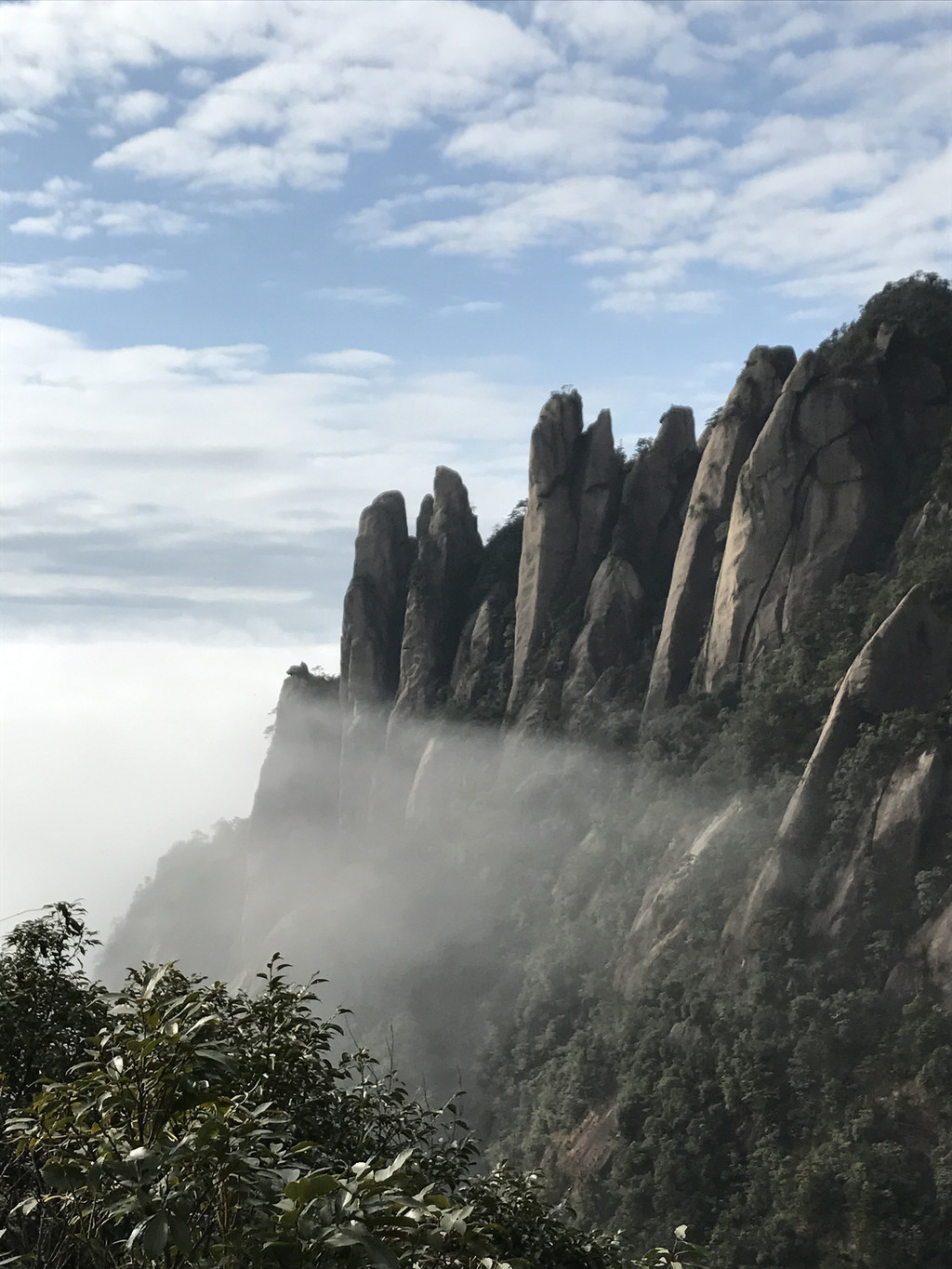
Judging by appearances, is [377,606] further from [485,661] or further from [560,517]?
[560,517]

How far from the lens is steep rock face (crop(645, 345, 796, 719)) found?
52406 mm

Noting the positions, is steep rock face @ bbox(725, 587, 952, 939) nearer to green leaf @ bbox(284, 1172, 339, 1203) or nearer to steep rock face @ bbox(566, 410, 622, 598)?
steep rock face @ bbox(566, 410, 622, 598)

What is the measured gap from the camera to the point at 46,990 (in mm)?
13016

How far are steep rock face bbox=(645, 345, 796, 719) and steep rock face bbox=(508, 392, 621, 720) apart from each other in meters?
9.47

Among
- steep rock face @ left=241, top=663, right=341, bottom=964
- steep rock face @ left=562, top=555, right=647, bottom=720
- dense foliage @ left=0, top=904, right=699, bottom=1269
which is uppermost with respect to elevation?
steep rock face @ left=562, top=555, right=647, bottom=720

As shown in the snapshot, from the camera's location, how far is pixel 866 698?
39281 mm

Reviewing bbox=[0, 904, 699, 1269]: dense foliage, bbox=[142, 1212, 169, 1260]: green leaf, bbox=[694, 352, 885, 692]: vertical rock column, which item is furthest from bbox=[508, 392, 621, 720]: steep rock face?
bbox=[142, 1212, 169, 1260]: green leaf

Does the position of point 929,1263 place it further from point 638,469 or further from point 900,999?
point 638,469

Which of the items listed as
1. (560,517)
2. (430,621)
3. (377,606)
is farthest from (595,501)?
(377,606)

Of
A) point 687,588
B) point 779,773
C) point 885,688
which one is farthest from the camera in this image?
point 687,588

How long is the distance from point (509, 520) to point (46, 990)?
63163mm

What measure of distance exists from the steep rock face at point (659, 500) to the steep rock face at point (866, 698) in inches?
880

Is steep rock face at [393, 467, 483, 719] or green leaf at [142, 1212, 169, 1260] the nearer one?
green leaf at [142, 1212, 169, 1260]

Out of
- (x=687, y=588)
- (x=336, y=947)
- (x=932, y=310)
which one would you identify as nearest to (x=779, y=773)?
(x=687, y=588)
